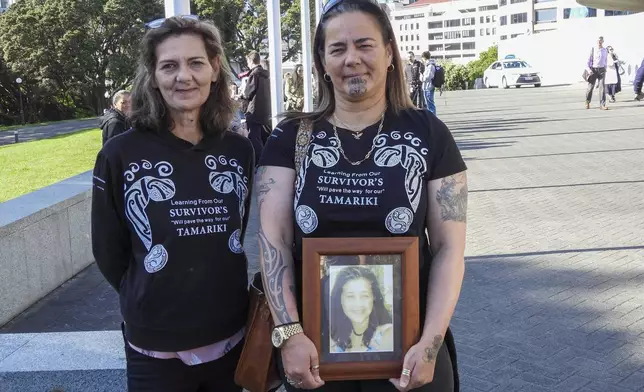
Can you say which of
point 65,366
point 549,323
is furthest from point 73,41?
point 65,366

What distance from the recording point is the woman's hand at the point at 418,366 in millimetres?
2211

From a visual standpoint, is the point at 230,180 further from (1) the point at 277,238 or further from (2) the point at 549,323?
(2) the point at 549,323

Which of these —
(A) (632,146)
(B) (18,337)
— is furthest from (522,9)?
(B) (18,337)

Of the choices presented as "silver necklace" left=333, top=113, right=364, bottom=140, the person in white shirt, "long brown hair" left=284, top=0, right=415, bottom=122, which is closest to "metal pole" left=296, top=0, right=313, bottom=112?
the person in white shirt

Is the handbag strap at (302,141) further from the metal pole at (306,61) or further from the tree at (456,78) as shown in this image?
the tree at (456,78)

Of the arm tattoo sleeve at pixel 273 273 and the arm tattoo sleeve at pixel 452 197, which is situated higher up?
the arm tattoo sleeve at pixel 452 197

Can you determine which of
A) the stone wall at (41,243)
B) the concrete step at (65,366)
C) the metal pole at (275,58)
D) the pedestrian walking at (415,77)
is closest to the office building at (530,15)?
the pedestrian walking at (415,77)

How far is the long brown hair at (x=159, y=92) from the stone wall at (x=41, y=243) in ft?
12.2

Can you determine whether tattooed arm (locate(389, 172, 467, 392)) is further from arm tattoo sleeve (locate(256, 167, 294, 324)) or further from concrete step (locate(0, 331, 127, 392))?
concrete step (locate(0, 331, 127, 392))

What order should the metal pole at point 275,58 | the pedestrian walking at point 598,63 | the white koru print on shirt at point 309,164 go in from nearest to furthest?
the white koru print on shirt at point 309,164 < the metal pole at point 275,58 < the pedestrian walking at point 598,63

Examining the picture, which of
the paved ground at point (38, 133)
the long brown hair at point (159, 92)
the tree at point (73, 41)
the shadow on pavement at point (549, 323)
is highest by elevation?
the tree at point (73, 41)

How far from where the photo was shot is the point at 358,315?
221 cm

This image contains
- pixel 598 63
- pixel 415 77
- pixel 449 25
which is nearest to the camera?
pixel 415 77

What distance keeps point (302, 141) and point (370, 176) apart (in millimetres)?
266
